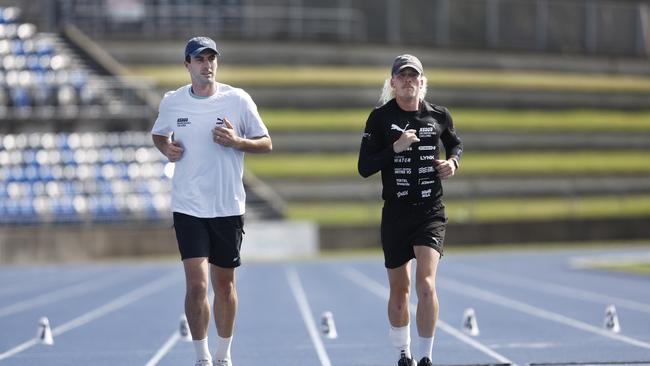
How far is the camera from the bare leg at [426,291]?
814cm

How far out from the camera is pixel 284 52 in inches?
1741

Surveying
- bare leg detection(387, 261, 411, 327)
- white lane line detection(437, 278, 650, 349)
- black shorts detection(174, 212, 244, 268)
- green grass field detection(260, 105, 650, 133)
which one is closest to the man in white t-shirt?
black shorts detection(174, 212, 244, 268)

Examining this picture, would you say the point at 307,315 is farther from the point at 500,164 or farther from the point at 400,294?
the point at 500,164

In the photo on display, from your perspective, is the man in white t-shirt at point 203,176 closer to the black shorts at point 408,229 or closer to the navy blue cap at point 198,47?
the navy blue cap at point 198,47

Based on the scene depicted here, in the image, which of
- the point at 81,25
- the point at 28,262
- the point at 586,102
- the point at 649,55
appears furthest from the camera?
the point at 649,55

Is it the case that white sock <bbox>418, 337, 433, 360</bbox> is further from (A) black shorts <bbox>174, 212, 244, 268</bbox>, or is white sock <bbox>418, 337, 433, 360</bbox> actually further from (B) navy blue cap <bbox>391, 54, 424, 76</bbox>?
(B) navy blue cap <bbox>391, 54, 424, 76</bbox>

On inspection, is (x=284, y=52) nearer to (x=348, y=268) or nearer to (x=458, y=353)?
(x=348, y=268)

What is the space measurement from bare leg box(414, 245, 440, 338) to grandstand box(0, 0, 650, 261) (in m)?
23.7

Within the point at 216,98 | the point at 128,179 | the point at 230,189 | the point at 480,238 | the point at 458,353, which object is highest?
the point at 216,98

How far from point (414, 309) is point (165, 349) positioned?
5222 millimetres

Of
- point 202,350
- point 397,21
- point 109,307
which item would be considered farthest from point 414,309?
point 397,21

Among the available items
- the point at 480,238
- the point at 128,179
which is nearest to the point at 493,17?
the point at 480,238

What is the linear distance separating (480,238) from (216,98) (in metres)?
28.6

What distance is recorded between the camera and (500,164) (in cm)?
4166
